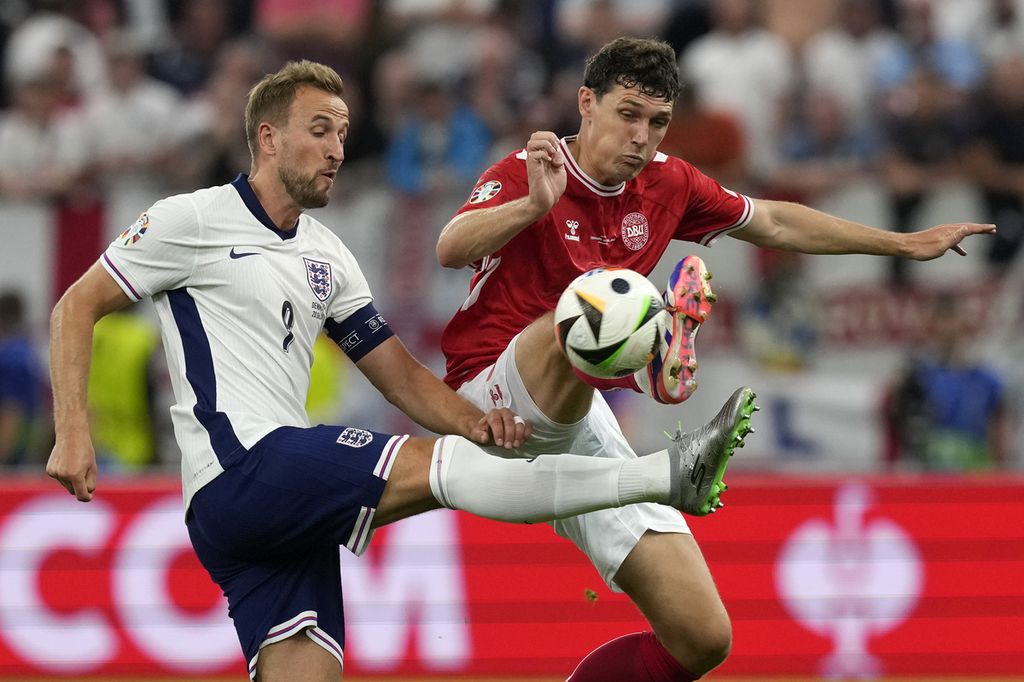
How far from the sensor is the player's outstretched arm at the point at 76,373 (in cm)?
496

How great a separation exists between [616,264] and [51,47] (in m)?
7.88

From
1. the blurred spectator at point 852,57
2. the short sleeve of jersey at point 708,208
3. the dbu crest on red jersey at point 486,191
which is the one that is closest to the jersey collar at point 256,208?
the dbu crest on red jersey at point 486,191

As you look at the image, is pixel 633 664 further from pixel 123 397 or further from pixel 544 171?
pixel 123 397

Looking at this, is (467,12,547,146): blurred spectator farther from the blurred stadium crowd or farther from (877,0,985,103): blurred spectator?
(877,0,985,103): blurred spectator

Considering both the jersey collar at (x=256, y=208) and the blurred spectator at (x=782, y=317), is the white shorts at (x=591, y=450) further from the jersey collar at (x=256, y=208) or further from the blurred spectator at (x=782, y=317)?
the blurred spectator at (x=782, y=317)

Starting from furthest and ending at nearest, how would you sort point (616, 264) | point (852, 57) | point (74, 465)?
point (852, 57) → point (616, 264) → point (74, 465)

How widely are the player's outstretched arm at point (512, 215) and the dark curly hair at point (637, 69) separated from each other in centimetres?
50

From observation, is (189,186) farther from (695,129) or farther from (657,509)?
(657,509)

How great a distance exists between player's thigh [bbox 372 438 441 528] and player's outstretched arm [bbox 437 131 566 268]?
65cm

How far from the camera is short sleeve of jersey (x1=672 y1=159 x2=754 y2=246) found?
6090mm

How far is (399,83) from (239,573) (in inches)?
271

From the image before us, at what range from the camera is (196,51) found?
12.4 m

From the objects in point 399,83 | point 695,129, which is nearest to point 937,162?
A: point 695,129

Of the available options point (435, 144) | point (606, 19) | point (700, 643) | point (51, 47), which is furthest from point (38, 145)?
point (700, 643)
